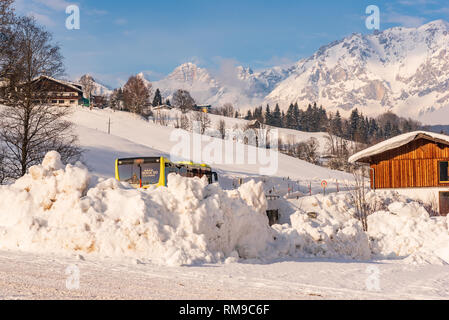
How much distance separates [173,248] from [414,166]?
28.5 meters

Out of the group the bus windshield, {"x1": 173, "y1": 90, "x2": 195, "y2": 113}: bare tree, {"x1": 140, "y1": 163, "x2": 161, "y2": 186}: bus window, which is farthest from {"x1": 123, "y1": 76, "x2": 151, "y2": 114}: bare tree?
{"x1": 140, "y1": 163, "x2": 161, "y2": 186}: bus window

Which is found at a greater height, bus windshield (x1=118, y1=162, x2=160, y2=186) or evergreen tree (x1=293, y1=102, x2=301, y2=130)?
evergreen tree (x1=293, y1=102, x2=301, y2=130)

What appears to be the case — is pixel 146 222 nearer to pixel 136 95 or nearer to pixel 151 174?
pixel 151 174

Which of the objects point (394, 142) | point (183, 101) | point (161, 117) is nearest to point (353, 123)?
point (183, 101)

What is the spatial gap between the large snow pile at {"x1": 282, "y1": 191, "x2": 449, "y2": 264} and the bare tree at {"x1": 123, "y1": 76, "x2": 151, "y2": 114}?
294 feet

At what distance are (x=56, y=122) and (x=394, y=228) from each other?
55.6 feet

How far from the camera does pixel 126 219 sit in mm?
10828

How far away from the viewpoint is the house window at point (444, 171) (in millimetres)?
34469

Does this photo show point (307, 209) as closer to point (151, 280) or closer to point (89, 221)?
point (89, 221)

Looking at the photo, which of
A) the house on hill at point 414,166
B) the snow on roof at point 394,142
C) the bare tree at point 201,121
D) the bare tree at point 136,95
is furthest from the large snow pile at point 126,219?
the bare tree at point 201,121

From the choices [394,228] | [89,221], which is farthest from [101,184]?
[394,228]

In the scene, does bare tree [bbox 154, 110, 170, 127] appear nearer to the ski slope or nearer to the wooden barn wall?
the ski slope

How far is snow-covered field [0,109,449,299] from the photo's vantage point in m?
7.97

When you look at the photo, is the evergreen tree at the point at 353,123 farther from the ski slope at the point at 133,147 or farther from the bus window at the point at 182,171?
the bus window at the point at 182,171
